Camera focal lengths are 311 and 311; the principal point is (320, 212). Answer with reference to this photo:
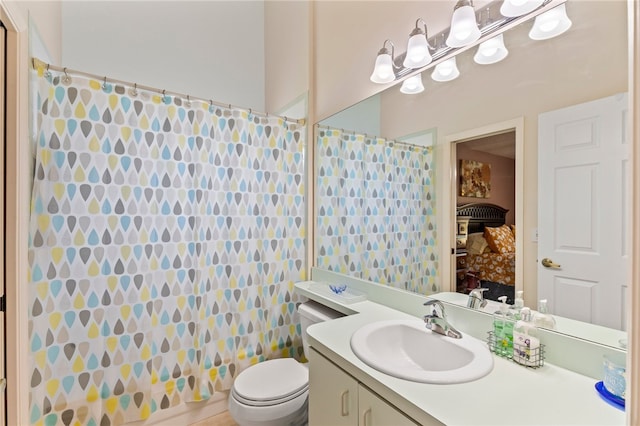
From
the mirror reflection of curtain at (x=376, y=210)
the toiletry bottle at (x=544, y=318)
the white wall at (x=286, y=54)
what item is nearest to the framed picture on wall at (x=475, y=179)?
the mirror reflection of curtain at (x=376, y=210)

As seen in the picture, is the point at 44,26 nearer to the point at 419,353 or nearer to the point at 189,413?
the point at 189,413

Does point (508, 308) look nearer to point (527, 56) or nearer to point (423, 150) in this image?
point (423, 150)

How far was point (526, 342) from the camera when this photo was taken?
3.11ft

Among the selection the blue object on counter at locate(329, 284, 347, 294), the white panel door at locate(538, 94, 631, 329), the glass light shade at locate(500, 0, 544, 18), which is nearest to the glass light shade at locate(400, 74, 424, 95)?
the glass light shade at locate(500, 0, 544, 18)

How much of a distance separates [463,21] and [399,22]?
0.48 metres

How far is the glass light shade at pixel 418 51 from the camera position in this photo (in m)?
1.36

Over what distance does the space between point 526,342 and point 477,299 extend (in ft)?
0.91

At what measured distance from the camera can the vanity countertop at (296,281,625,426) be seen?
0.72 meters

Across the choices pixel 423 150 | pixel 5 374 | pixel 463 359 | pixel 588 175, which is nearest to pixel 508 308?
pixel 463 359

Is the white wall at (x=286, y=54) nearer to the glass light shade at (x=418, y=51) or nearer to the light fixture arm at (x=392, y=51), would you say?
the light fixture arm at (x=392, y=51)

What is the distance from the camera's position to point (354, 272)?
1.92 metres

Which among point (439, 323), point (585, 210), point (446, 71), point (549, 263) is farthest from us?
point (446, 71)

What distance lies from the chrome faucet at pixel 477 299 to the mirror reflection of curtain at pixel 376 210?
195 millimetres

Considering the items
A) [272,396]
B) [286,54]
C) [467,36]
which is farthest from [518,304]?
[286,54]
